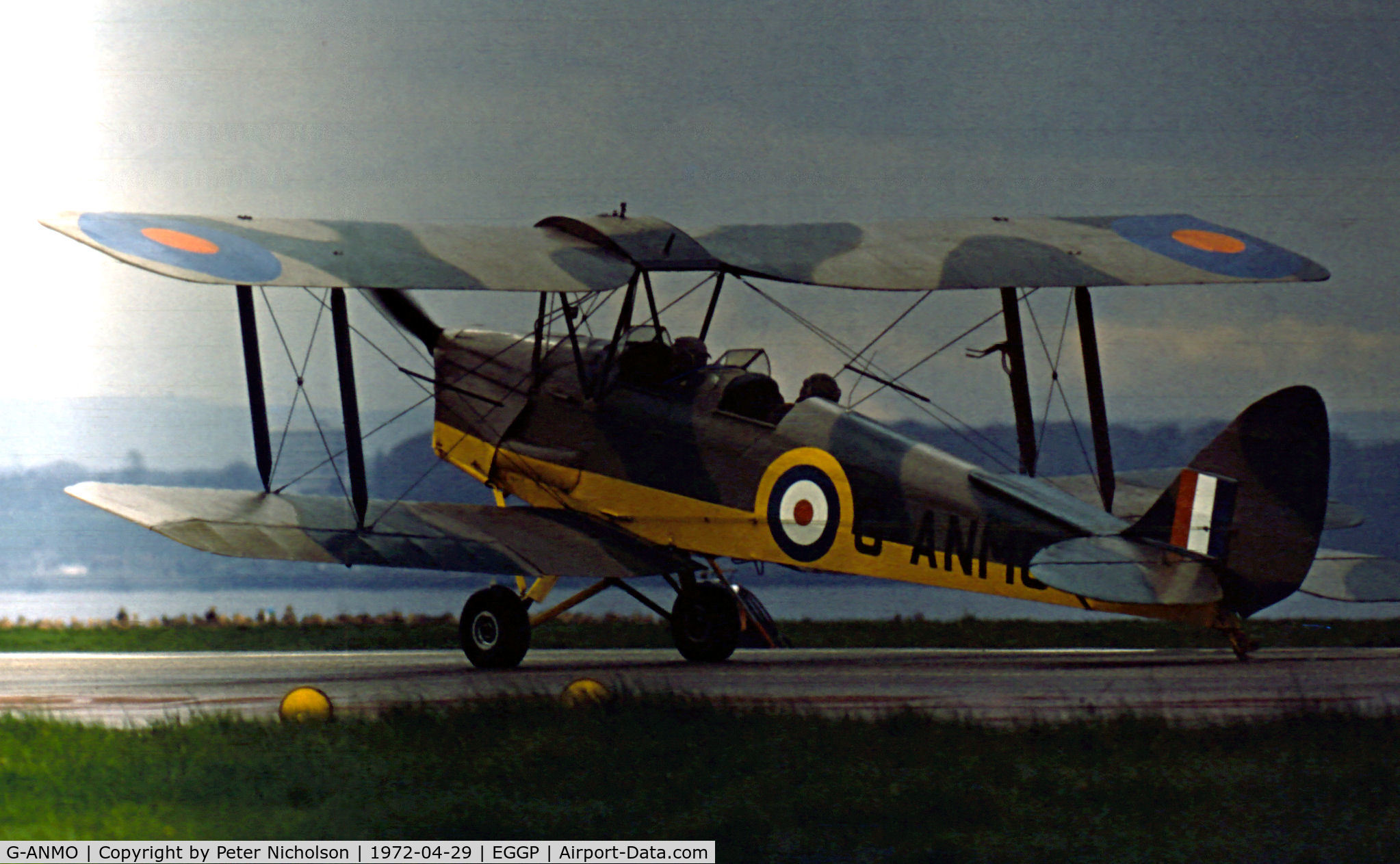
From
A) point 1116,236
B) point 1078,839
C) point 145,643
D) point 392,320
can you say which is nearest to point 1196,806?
point 1078,839

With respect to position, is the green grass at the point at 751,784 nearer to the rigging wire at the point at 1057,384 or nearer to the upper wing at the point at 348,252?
the upper wing at the point at 348,252

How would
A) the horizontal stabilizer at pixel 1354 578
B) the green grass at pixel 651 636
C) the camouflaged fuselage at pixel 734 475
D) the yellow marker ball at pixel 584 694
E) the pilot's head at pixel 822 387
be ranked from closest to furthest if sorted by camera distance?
the yellow marker ball at pixel 584 694 → the horizontal stabilizer at pixel 1354 578 → the camouflaged fuselage at pixel 734 475 → the pilot's head at pixel 822 387 → the green grass at pixel 651 636

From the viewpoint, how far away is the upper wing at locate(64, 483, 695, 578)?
9.36 m

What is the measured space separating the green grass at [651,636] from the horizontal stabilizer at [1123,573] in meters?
4.97

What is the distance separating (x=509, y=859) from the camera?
495 cm

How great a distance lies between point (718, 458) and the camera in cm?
1080

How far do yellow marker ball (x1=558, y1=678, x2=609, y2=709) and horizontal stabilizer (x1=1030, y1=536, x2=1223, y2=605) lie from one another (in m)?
2.45

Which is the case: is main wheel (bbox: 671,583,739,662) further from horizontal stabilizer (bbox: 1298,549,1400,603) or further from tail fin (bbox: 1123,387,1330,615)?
horizontal stabilizer (bbox: 1298,549,1400,603)

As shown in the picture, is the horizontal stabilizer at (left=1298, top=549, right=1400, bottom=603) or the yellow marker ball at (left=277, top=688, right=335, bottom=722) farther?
the horizontal stabilizer at (left=1298, top=549, right=1400, bottom=603)

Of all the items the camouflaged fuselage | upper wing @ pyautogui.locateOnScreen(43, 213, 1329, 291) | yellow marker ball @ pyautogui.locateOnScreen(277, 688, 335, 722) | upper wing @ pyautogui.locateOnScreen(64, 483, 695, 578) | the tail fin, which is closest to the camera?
yellow marker ball @ pyautogui.locateOnScreen(277, 688, 335, 722)

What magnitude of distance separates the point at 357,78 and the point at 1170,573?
32.5 feet

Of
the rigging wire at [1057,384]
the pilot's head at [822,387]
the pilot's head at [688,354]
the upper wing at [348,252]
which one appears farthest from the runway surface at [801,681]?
the upper wing at [348,252]

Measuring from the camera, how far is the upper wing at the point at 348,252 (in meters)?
8.24
